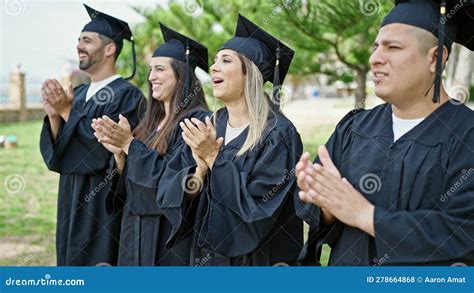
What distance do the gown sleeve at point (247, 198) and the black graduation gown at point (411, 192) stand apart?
0.46 meters

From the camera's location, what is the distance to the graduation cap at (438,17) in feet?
7.06

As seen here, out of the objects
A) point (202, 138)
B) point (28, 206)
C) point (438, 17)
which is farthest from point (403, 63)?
point (28, 206)

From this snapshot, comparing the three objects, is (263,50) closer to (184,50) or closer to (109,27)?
(184,50)

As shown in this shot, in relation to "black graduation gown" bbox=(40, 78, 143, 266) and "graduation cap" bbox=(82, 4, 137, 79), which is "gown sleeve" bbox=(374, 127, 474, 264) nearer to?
"black graduation gown" bbox=(40, 78, 143, 266)

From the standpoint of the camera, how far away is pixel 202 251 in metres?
3.07

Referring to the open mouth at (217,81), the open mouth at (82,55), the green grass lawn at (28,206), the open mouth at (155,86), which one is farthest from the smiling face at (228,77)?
the green grass lawn at (28,206)

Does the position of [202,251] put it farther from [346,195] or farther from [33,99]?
[33,99]

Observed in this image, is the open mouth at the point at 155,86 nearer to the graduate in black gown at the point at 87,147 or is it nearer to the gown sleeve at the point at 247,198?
the graduate in black gown at the point at 87,147

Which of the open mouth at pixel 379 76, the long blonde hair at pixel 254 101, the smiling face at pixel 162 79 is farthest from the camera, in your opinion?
the smiling face at pixel 162 79

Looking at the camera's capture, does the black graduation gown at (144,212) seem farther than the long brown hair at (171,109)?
No

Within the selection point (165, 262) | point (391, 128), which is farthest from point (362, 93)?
point (391, 128)

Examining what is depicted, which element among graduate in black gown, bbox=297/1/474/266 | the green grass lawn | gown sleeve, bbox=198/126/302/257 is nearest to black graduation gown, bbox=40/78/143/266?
gown sleeve, bbox=198/126/302/257

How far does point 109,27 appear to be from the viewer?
4293 mm

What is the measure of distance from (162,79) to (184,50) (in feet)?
0.83
